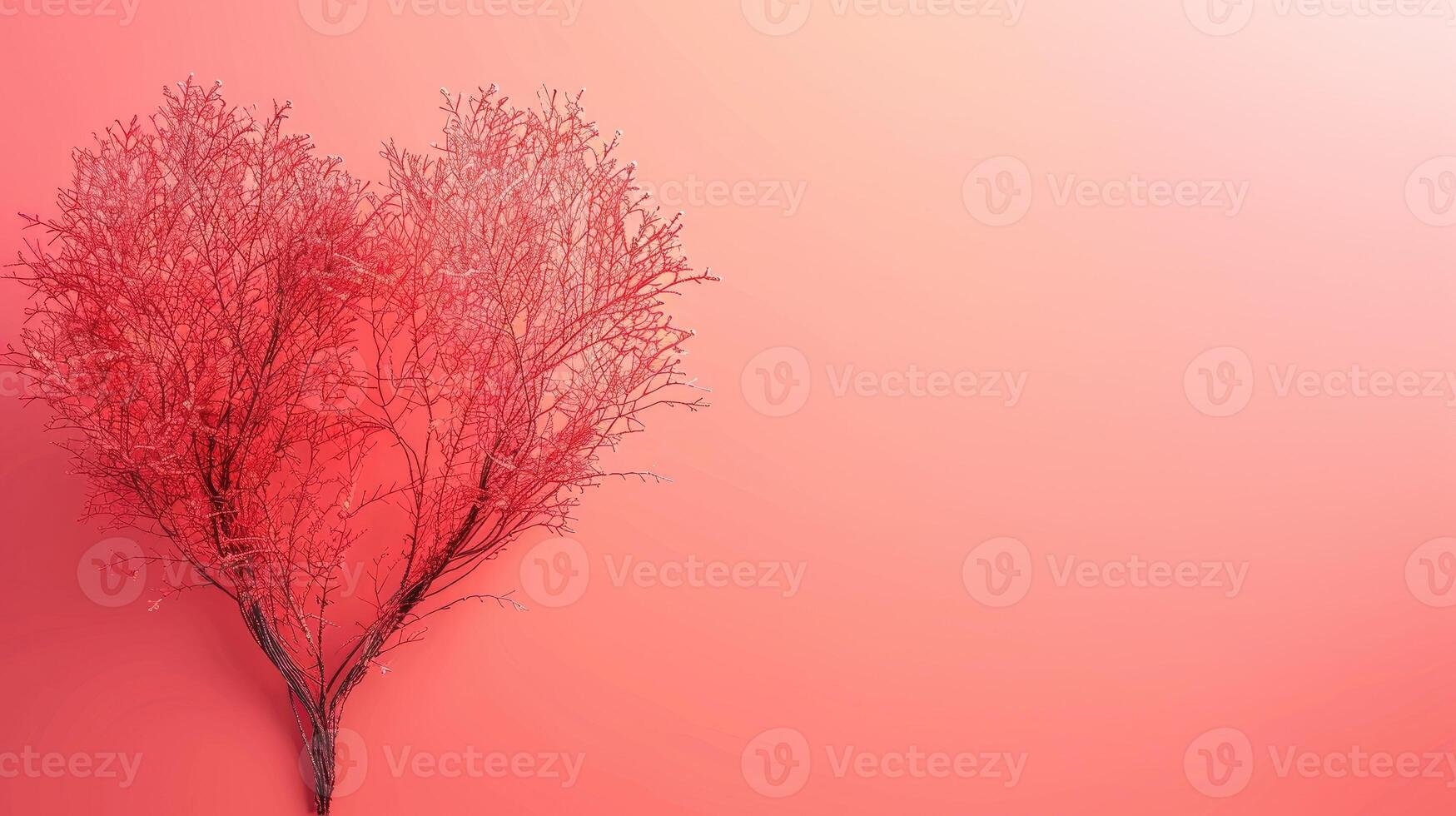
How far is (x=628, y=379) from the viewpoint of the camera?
92.7 inches

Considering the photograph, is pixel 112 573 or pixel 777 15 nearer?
pixel 112 573

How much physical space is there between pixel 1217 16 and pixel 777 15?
4.63 feet

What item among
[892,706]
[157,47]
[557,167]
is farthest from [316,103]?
[892,706]

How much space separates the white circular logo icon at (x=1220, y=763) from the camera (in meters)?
2.65

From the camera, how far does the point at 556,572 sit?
8.40 ft

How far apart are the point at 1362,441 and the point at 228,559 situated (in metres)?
3.26

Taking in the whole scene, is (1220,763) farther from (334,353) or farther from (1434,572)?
(334,353)

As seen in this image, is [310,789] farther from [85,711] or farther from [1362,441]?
[1362,441]

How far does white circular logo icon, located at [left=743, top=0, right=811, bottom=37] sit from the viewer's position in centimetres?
274

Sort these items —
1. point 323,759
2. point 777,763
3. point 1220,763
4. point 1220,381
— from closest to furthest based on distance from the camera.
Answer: point 323,759
point 777,763
point 1220,763
point 1220,381

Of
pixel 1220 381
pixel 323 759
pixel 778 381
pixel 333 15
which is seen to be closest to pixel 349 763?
pixel 323 759

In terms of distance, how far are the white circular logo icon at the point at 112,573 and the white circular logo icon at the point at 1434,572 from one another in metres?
3.73

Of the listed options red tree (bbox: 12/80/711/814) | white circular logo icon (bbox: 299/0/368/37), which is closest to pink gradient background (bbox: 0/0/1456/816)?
white circular logo icon (bbox: 299/0/368/37)

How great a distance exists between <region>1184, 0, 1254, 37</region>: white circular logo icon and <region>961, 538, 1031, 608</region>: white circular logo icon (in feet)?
5.74
